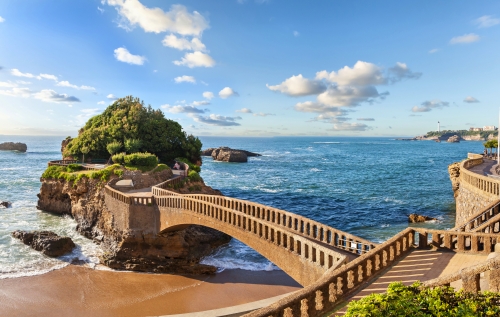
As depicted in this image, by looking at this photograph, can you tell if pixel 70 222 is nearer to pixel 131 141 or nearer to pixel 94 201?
pixel 94 201

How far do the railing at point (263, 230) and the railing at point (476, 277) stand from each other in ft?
→ 15.2

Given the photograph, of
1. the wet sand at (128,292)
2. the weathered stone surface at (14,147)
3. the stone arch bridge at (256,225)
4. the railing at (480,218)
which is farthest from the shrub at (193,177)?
the weathered stone surface at (14,147)

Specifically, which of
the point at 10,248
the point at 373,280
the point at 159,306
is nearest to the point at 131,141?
the point at 10,248

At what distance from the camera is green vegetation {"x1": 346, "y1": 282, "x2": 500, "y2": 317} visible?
6336 millimetres

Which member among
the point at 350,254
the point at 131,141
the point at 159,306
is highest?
the point at 131,141

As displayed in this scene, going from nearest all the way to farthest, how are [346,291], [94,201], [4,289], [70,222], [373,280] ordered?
1. [346,291]
2. [373,280]
3. [4,289]
4. [94,201]
5. [70,222]

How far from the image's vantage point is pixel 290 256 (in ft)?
54.8

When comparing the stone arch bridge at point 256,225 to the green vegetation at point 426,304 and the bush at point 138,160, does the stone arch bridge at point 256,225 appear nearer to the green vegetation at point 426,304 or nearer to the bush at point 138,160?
the green vegetation at point 426,304

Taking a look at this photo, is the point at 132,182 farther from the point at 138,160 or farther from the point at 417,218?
the point at 417,218

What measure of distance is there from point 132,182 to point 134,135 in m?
15.8

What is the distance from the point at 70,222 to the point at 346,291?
36744mm

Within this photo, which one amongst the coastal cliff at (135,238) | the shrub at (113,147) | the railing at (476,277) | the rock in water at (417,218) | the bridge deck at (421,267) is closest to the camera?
the railing at (476,277)

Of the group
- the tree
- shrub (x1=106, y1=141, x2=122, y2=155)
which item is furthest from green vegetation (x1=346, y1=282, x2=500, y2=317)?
shrub (x1=106, y1=141, x2=122, y2=155)

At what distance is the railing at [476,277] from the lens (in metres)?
7.91
